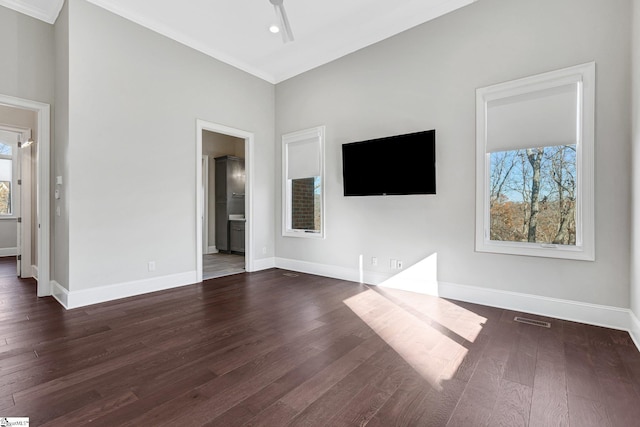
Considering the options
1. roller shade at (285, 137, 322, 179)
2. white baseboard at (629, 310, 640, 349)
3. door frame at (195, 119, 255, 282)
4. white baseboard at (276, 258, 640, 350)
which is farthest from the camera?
roller shade at (285, 137, 322, 179)

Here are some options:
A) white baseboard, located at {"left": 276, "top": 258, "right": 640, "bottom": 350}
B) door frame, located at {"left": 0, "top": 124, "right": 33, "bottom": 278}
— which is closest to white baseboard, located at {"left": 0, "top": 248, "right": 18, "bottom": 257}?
door frame, located at {"left": 0, "top": 124, "right": 33, "bottom": 278}

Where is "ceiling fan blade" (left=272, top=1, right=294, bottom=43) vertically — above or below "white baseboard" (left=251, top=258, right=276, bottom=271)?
above

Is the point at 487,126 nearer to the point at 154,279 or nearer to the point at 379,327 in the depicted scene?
the point at 379,327

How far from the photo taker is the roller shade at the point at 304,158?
5.07m

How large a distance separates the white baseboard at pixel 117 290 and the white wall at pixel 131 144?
0.20 feet

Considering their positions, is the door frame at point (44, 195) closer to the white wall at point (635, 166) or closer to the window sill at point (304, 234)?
the window sill at point (304, 234)

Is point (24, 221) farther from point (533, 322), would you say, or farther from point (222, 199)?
point (533, 322)

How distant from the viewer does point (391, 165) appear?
414 cm

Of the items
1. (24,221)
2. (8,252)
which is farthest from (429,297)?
(8,252)

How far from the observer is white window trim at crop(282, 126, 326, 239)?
16.3 feet

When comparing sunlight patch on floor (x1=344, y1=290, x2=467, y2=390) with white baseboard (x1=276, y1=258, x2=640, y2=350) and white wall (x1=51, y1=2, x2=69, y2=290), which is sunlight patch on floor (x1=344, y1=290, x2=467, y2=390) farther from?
white wall (x1=51, y1=2, x2=69, y2=290)

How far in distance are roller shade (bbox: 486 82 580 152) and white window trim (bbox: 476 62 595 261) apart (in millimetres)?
47

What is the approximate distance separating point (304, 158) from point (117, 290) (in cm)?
324

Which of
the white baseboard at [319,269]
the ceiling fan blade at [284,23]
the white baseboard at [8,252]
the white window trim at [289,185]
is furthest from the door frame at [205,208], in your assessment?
the ceiling fan blade at [284,23]
